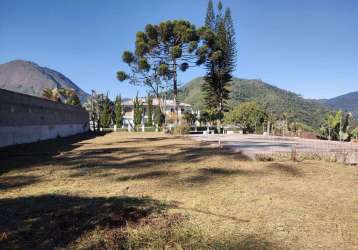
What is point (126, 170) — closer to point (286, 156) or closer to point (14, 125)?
point (286, 156)

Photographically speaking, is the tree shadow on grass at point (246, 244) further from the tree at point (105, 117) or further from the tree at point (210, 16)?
the tree at point (105, 117)

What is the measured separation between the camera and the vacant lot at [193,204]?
14.5 feet

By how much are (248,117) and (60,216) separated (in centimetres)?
4635

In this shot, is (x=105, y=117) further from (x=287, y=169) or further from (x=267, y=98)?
(x=267, y=98)

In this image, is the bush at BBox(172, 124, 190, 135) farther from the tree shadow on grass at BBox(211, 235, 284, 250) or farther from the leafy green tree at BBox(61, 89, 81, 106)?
the tree shadow on grass at BBox(211, 235, 284, 250)

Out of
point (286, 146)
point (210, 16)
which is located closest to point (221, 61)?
point (210, 16)

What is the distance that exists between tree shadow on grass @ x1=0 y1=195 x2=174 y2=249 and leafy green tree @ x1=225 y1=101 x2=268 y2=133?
4184cm

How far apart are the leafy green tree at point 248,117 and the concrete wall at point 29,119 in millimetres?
25889

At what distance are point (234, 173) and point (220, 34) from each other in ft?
129

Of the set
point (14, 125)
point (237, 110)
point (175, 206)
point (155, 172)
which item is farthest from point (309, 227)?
point (237, 110)

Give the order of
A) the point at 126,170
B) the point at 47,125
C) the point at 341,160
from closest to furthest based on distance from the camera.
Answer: the point at 126,170 < the point at 341,160 < the point at 47,125

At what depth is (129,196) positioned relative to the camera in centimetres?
688

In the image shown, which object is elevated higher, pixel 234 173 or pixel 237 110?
pixel 237 110

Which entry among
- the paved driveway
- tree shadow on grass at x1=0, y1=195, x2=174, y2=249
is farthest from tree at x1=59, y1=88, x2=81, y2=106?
Answer: tree shadow on grass at x1=0, y1=195, x2=174, y2=249
